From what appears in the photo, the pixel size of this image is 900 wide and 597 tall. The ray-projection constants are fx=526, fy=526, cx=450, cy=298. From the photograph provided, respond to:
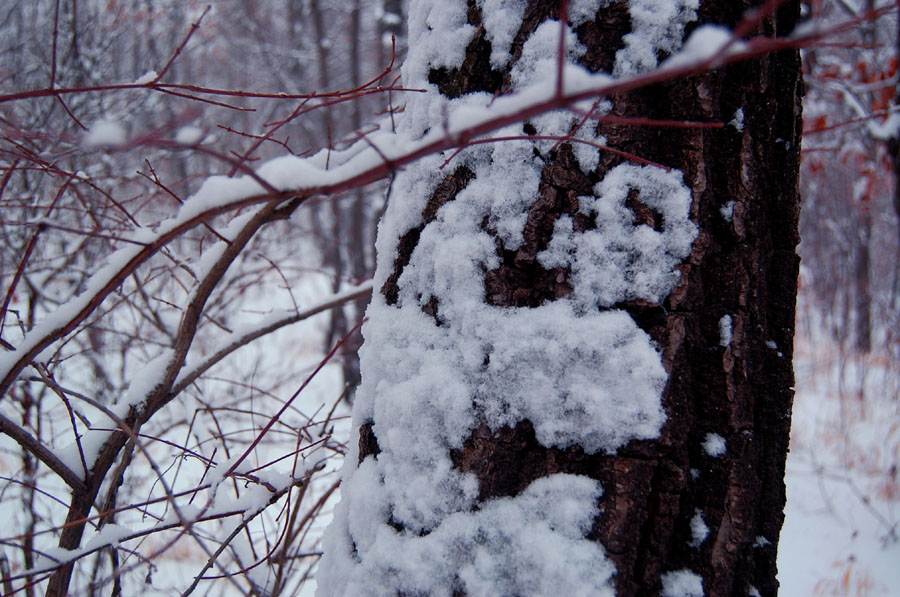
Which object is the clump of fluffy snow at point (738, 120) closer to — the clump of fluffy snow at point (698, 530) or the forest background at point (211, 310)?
the forest background at point (211, 310)

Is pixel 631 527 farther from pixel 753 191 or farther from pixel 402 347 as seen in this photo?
pixel 753 191

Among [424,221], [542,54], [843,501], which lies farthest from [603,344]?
[843,501]

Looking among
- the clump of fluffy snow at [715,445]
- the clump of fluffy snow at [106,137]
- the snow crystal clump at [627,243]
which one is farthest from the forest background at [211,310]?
the clump of fluffy snow at [715,445]

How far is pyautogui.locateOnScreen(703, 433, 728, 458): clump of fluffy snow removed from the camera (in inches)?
34.8

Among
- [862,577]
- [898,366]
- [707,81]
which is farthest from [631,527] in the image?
[898,366]

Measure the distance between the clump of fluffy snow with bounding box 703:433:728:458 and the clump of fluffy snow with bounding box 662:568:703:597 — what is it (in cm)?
20

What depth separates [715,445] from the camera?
88 centimetres

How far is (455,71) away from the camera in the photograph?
1.00 metres

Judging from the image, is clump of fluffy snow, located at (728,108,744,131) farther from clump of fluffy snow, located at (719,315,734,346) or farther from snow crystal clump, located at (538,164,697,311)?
clump of fluffy snow, located at (719,315,734,346)

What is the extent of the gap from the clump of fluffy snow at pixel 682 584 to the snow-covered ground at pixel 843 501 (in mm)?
2216

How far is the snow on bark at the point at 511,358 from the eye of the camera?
2.75ft

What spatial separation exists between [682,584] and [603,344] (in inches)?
16.3

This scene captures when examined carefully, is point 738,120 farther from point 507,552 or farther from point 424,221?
point 507,552

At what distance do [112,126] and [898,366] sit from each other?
667 cm
